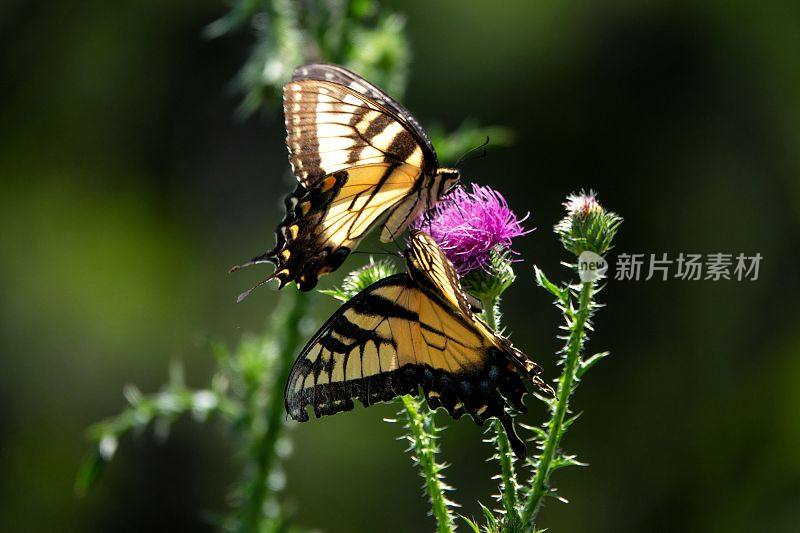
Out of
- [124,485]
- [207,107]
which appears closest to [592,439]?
[124,485]

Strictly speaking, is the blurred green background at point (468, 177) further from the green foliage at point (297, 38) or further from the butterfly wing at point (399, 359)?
the butterfly wing at point (399, 359)

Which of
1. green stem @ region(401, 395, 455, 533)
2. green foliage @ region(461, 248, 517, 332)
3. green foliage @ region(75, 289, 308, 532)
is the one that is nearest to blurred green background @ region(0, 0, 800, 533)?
green foliage @ region(75, 289, 308, 532)

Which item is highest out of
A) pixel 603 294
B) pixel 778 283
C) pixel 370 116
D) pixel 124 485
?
pixel 778 283

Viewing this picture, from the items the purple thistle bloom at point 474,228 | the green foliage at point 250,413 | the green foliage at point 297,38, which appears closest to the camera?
the purple thistle bloom at point 474,228

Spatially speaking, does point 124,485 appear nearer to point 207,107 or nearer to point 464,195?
point 207,107

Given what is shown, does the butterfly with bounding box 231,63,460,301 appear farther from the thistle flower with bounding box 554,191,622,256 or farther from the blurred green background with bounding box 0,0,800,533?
the blurred green background with bounding box 0,0,800,533

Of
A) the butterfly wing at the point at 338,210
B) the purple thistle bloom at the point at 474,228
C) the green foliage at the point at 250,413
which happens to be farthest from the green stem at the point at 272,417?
the purple thistle bloom at the point at 474,228

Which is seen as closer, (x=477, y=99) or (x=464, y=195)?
(x=464, y=195)
